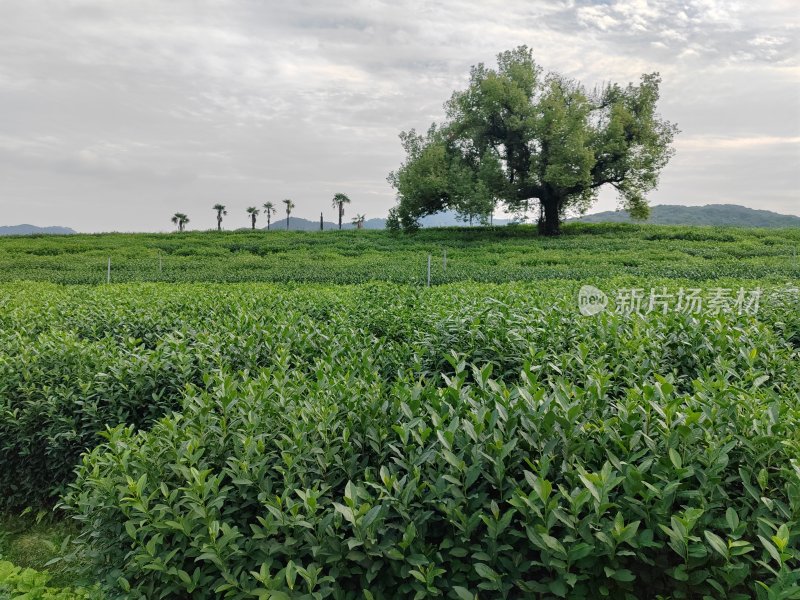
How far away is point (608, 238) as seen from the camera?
3244 cm

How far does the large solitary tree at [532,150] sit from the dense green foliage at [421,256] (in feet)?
7.79

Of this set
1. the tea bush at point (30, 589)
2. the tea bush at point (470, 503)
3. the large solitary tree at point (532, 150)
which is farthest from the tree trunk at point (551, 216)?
the tea bush at point (30, 589)

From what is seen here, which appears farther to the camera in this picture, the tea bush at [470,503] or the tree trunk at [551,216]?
the tree trunk at [551,216]

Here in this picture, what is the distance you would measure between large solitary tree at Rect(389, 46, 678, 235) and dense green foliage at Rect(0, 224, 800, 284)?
238cm

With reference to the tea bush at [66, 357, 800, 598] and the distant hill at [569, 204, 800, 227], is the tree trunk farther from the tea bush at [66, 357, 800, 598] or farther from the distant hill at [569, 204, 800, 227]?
the distant hill at [569, 204, 800, 227]

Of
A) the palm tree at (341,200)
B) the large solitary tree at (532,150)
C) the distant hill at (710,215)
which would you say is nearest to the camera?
the large solitary tree at (532,150)

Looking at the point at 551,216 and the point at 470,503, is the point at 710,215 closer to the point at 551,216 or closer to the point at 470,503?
the point at 551,216

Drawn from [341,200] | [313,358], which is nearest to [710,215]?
[341,200]

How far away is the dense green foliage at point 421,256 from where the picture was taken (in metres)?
20.3

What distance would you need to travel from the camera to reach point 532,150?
113ft

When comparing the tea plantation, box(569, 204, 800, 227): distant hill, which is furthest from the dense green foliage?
box(569, 204, 800, 227): distant hill

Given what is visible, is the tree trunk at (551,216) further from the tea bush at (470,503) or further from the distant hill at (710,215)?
the distant hill at (710,215)

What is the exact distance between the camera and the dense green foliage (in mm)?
20266

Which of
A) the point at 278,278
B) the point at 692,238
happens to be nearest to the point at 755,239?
the point at 692,238
